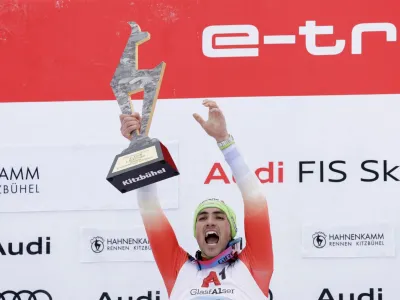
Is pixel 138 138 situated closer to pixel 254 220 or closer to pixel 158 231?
pixel 158 231

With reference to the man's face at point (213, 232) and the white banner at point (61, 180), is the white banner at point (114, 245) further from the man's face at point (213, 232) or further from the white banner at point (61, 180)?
the man's face at point (213, 232)

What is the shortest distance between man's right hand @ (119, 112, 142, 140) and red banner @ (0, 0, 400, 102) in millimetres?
378

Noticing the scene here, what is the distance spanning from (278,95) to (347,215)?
2.14 ft

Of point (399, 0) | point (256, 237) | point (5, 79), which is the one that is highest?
point (399, 0)

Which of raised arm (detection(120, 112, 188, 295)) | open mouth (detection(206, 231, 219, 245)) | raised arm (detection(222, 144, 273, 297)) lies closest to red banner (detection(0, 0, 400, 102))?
raised arm (detection(120, 112, 188, 295))

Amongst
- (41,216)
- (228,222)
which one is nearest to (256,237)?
(228,222)

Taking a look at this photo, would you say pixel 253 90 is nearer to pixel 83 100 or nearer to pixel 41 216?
pixel 83 100

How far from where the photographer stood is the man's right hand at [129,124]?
394 cm

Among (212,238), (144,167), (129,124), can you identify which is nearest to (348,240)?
(212,238)

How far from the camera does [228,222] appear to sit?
382 centimetres

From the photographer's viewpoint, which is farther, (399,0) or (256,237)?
(399,0)

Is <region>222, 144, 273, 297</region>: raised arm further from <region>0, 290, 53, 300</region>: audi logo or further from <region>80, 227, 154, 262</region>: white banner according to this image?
<region>0, 290, 53, 300</region>: audi logo

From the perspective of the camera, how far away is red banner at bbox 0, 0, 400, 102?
420cm

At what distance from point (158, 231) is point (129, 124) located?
19.3 inches
